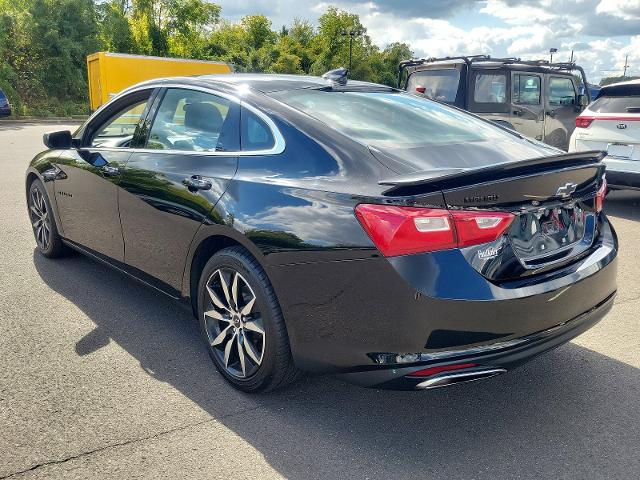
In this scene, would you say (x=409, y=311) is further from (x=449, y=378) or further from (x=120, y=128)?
(x=120, y=128)

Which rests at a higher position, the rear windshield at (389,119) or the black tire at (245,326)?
the rear windshield at (389,119)

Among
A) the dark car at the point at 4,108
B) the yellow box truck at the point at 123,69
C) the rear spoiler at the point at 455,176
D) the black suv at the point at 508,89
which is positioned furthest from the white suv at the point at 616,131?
the dark car at the point at 4,108

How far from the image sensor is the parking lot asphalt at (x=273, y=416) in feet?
8.29

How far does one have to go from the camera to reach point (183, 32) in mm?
45906

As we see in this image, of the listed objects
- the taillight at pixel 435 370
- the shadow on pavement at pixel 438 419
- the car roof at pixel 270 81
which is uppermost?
the car roof at pixel 270 81

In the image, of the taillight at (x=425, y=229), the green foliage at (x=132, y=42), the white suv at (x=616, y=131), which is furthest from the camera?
the green foliage at (x=132, y=42)

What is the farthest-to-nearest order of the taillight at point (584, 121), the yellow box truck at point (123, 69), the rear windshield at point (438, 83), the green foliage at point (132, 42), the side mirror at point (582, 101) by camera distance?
the green foliage at point (132, 42) → the yellow box truck at point (123, 69) → the side mirror at point (582, 101) → the rear windshield at point (438, 83) → the taillight at point (584, 121)

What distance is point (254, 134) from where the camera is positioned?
3135mm

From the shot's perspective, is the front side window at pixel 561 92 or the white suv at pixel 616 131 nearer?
the white suv at pixel 616 131

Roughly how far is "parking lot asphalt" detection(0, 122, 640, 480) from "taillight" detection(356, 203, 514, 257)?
36.9 inches

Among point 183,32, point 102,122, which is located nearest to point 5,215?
point 102,122

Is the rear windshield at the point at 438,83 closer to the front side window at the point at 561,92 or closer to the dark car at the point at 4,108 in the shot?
the front side window at the point at 561,92

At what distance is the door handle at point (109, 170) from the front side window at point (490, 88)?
658 cm

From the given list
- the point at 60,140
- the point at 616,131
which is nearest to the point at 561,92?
the point at 616,131
